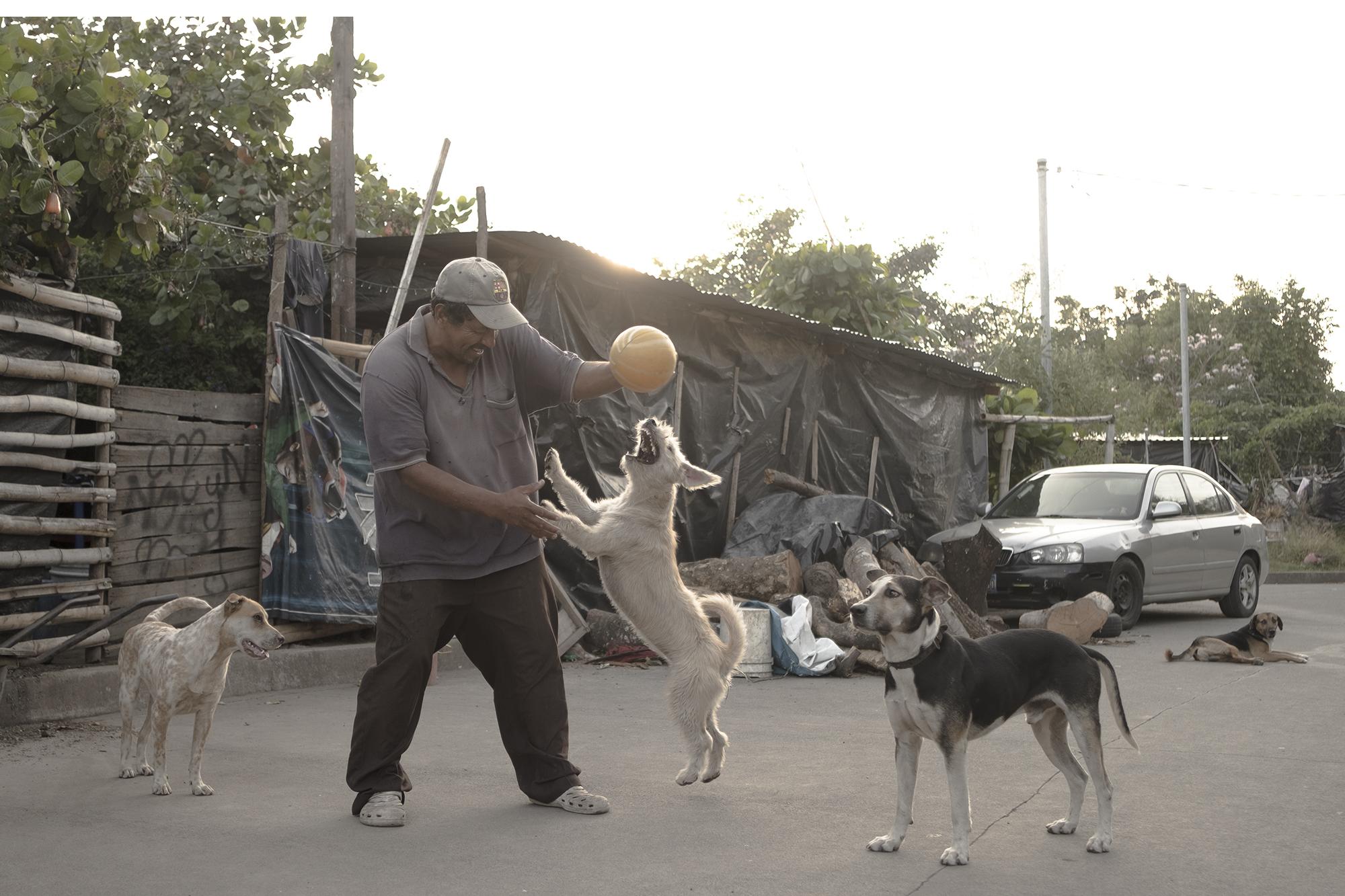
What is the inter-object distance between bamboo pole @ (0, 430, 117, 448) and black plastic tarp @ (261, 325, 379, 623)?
1.37 meters

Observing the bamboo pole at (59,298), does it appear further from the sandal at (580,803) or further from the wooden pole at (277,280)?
the sandal at (580,803)

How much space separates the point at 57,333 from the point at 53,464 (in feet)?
2.59

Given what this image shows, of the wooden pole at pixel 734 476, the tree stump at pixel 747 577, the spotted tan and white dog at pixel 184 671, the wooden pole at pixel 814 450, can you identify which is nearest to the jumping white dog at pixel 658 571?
the spotted tan and white dog at pixel 184 671

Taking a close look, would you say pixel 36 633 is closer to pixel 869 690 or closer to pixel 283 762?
pixel 283 762

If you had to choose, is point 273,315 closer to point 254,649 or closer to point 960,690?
point 254,649

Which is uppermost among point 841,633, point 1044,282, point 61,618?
point 1044,282

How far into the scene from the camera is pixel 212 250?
10.8 meters

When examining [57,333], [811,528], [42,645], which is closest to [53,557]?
[42,645]

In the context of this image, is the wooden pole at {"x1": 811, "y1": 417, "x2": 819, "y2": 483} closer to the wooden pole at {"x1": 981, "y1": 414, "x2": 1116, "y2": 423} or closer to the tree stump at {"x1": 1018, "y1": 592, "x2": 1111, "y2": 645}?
the tree stump at {"x1": 1018, "y1": 592, "x2": 1111, "y2": 645}

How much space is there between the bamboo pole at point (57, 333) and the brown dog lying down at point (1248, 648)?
28.3ft

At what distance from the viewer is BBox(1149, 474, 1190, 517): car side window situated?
13969mm

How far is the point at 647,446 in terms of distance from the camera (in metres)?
6.26

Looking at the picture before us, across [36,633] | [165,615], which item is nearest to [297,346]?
[36,633]

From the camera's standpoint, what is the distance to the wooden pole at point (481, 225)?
403 inches
